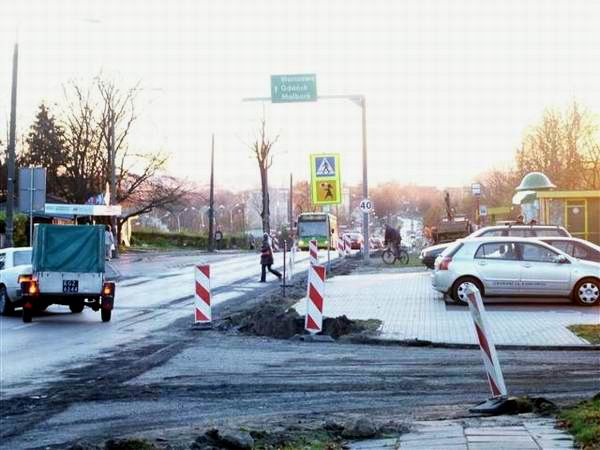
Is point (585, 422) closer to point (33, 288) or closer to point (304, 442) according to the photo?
point (304, 442)

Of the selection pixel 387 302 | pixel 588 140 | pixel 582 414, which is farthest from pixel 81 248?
pixel 588 140

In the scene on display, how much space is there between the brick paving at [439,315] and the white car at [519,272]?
0.38 m

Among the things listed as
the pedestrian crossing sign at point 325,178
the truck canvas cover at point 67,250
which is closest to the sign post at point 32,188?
the pedestrian crossing sign at point 325,178

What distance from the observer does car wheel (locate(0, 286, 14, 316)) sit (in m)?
21.1

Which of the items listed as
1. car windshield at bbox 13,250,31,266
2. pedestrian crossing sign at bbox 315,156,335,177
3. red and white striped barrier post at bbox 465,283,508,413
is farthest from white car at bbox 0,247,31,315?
red and white striped barrier post at bbox 465,283,508,413

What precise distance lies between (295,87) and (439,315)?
16.7 m

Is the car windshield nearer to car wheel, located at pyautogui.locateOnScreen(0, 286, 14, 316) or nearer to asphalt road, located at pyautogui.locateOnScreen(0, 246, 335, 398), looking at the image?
car wheel, located at pyautogui.locateOnScreen(0, 286, 14, 316)

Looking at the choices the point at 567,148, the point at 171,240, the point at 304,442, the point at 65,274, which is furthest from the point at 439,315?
the point at 171,240

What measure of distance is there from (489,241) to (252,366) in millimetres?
9781

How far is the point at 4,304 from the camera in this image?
69.5 feet

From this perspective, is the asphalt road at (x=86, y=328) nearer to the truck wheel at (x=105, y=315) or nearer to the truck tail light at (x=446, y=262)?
the truck wheel at (x=105, y=315)

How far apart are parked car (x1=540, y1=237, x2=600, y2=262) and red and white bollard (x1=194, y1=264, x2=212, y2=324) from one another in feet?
29.3

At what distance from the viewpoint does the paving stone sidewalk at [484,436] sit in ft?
21.5

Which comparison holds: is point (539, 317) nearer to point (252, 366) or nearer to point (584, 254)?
point (584, 254)
